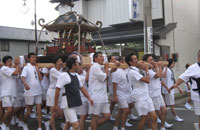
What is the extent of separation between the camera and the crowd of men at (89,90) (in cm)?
487

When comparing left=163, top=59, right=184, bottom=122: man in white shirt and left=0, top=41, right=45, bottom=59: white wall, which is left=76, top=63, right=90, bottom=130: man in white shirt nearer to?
left=163, top=59, right=184, bottom=122: man in white shirt

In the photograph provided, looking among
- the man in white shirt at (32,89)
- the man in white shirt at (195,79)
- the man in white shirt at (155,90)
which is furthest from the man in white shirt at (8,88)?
Result: the man in white shirt at (195,79)

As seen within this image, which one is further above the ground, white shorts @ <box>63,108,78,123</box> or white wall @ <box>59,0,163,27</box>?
white wall @ <box>59,0,163,27</box>

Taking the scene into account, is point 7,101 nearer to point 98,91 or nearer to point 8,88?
point 8,88

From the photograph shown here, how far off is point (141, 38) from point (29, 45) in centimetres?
1803

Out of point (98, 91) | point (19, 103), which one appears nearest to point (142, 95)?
point (98, 91)

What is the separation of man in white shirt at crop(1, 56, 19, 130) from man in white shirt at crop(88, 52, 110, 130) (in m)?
2.20

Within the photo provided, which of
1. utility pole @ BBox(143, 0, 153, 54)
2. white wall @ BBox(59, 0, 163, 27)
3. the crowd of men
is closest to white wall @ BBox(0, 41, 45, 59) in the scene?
white wall @ BBox(59, 0, 163, 27)

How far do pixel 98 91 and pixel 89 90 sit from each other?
1.03 ft

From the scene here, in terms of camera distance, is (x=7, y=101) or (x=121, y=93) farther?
(x=121, y=93)

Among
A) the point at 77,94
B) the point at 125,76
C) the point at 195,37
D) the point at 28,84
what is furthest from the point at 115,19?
the point at 77,94

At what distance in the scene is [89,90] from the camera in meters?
5.83

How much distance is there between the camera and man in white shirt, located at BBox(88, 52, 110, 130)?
217 inches

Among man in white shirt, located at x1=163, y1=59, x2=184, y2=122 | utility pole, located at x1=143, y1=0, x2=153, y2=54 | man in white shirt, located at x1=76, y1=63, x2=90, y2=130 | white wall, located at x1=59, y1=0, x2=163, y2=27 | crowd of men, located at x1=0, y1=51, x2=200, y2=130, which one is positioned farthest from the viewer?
white wall, located at x1=59, y1=0, x2=163, y2=27
